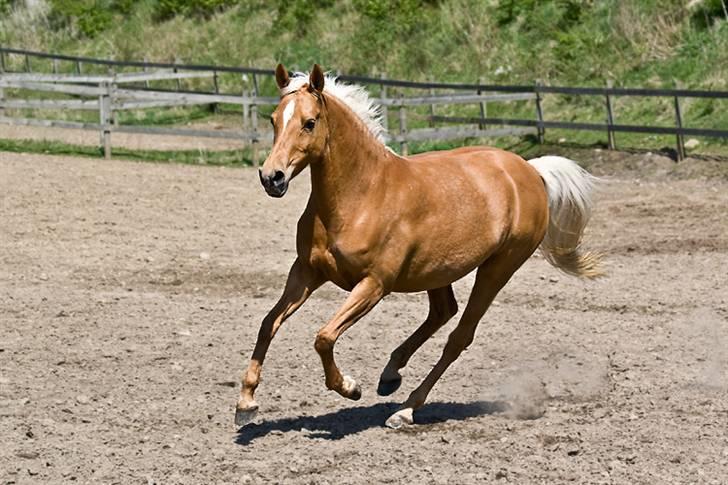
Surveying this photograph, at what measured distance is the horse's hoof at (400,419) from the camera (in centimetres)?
623

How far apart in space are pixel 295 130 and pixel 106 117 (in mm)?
14105

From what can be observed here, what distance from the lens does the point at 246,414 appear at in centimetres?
580

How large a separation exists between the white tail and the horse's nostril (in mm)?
2467

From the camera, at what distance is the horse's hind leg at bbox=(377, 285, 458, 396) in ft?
21.9

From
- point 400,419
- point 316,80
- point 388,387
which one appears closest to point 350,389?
point 400,419

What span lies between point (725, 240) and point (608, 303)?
2.94 m

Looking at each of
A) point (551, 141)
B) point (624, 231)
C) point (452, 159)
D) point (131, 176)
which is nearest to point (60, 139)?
point (131, 176)

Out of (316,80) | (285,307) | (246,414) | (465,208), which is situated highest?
(316,80)

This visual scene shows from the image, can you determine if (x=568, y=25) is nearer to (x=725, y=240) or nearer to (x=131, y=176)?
(x=131, y=176)

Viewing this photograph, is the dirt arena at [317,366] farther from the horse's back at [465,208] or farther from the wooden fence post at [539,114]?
the wooden fence post at [539,114]

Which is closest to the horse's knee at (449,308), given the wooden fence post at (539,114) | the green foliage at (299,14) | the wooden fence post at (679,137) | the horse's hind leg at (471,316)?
the horse's hind leg at (471,316)

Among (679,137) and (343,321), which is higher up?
(343,321)

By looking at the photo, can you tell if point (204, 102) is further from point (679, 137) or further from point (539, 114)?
point (679, 137)

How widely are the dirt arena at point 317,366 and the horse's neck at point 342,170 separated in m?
1.15
